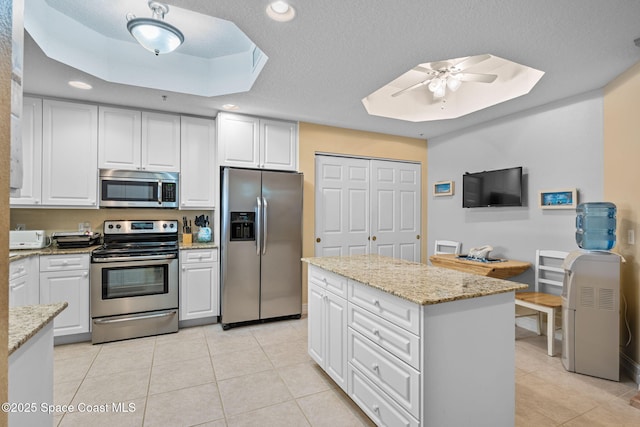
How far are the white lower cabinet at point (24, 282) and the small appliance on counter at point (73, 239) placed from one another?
26cm

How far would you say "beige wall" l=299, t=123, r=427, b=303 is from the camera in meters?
4.16

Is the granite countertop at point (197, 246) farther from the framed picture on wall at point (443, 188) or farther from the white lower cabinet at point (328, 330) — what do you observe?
the framed picture on wall at point (443, 188)

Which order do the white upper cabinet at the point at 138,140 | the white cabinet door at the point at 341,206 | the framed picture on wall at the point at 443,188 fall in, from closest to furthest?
the white upper cabinet at the point at 138,140 → the white cabinet door at the point at 341,206 → the framed picture on wall at the point at 443,188

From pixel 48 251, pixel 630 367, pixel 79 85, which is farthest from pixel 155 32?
pixel 630 367

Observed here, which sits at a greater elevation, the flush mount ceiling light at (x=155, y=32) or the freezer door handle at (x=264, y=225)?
the flush mount ceiling light at (x=155, y=32)

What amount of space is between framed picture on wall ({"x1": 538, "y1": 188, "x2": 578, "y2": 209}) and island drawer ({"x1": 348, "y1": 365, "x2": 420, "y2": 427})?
9.27 ft

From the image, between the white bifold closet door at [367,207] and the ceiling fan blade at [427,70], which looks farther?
the white bifold closet door at [367,207]

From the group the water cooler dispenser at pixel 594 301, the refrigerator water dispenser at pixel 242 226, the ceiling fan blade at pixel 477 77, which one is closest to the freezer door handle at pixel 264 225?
the refrigerator water dispenser at pixel 242 226

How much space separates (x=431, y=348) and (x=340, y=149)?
10.8ft

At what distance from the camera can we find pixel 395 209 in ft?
15.8

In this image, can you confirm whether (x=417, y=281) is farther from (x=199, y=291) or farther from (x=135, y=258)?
(x=135, y=258)

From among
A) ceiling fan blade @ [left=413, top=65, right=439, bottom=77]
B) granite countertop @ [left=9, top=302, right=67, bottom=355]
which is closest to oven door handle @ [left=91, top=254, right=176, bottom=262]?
granite countertop @ [left=9, top=302, right=67, bottom=355]

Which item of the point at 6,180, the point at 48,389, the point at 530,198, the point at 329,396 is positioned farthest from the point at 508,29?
the point at 48,389

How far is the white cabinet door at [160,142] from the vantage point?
3584 millimetres
